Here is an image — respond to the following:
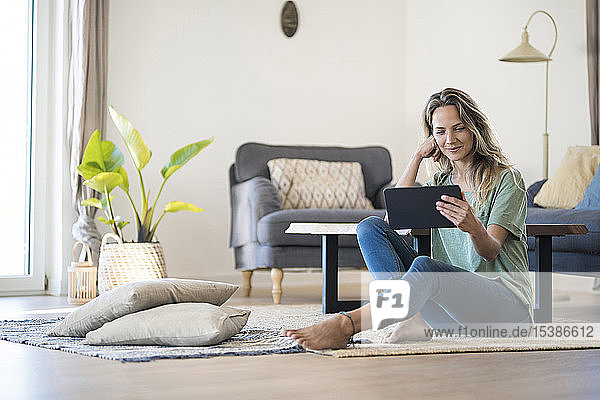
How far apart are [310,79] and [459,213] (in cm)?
381

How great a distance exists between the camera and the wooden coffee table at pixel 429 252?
3143mm

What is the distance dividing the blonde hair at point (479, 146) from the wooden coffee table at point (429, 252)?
1.82ft

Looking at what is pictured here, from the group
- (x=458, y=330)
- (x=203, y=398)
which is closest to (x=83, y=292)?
(x=458, y=330)

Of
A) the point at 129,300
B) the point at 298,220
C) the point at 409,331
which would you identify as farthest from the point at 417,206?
the point at 298,220

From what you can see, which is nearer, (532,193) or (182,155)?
(182,155)

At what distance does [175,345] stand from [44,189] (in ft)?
8.61

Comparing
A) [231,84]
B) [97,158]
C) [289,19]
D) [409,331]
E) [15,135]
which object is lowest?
[409,331]

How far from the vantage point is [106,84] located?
490 centimetres

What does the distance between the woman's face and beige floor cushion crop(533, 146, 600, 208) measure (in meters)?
2.05

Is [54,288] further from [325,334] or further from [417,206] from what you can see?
[417,206]

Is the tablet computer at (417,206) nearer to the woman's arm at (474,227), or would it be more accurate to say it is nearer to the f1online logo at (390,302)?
the woman's arm at (474,227)

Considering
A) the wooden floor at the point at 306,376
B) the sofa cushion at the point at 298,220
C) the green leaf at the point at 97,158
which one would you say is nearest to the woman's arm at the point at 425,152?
the wooden floor at the point at 306,376

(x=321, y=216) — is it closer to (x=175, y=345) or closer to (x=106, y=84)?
(x=106, y=84)

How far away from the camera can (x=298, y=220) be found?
14.4 feet
